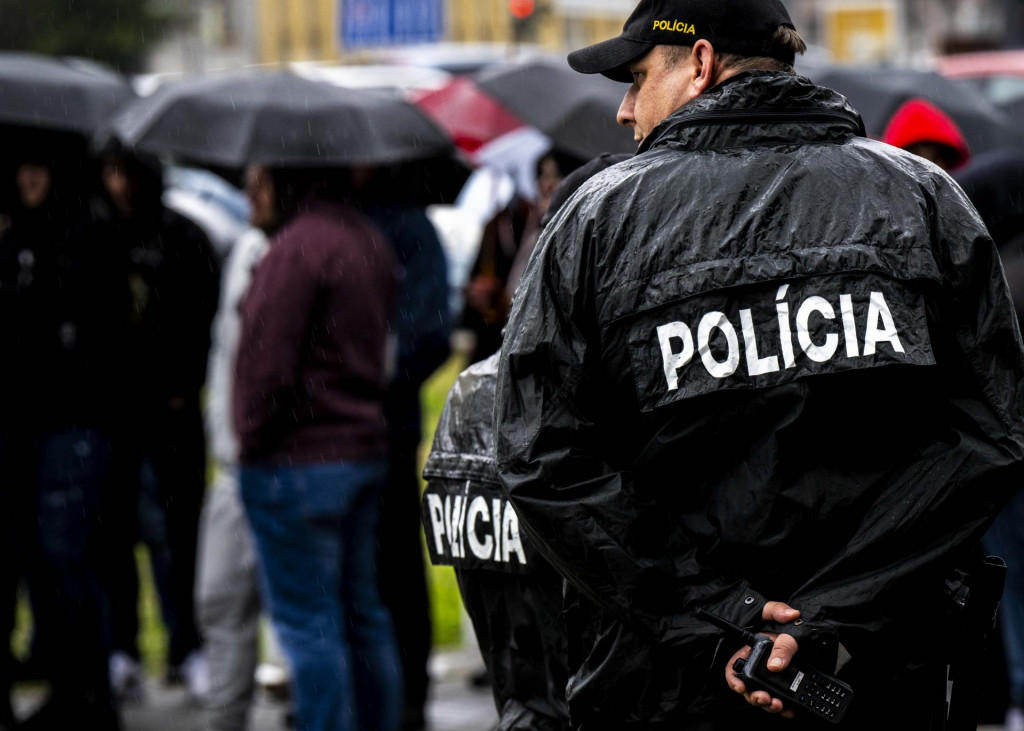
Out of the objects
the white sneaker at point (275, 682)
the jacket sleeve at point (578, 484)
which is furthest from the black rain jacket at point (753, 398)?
the white sneaker at point (275, 682)

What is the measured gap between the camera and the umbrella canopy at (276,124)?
5676 mm

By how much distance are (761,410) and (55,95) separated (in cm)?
→ 517

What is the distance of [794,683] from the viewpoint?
101 inches

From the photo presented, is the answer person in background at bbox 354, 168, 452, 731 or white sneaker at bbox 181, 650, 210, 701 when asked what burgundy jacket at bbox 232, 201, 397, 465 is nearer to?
person in background at bbox 354, 168, 452, 731

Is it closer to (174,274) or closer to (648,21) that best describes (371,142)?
(174,274)

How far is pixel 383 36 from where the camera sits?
13.6 m

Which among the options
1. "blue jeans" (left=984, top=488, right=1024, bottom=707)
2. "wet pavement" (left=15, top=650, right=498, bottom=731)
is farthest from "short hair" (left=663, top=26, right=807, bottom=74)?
"wet pavement" (left=15, top=650, right=498, bottom=731)

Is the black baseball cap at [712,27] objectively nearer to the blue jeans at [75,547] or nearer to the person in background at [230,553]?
the person in background at [230,553]

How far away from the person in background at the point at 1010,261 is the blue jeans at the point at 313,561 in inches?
82.1

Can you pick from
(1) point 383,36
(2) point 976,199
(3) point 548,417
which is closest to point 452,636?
(2) point 976,199

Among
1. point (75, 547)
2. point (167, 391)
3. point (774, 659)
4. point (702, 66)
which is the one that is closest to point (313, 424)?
point (75, 547)

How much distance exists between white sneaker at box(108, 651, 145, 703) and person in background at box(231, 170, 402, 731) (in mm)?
1818

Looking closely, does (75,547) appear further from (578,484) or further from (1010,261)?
(578,484)

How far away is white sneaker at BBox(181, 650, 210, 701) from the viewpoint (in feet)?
21.4
